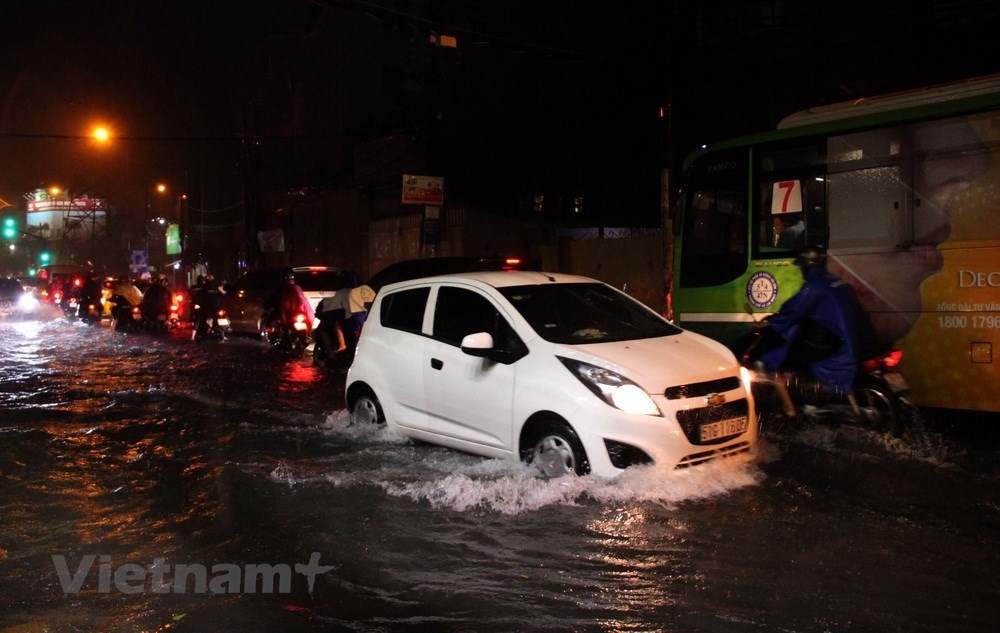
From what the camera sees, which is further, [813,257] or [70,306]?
[70,306]

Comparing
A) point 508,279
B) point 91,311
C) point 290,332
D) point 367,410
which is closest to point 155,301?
point 91,311

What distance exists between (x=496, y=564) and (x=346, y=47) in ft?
99.5

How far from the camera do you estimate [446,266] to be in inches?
534

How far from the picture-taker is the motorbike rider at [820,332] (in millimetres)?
7348

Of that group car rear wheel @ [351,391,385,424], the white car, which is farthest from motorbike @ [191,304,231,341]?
the white car

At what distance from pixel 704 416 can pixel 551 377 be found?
113 cm

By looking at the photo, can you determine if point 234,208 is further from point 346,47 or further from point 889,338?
point 889,338

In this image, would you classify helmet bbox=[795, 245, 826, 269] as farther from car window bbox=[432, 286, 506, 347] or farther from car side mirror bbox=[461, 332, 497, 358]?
car side mirror bbox=[461, 332, 497, 358]

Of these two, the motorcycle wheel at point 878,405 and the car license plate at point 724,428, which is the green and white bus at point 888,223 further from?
the car license plate at point 724,428

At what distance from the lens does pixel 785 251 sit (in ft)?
29.2

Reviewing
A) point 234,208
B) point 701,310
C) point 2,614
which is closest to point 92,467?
point 2,614

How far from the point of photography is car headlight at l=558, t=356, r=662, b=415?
582 cm

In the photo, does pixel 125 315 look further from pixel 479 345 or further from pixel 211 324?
pixel 479 345

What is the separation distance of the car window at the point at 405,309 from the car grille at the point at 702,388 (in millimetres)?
2523
